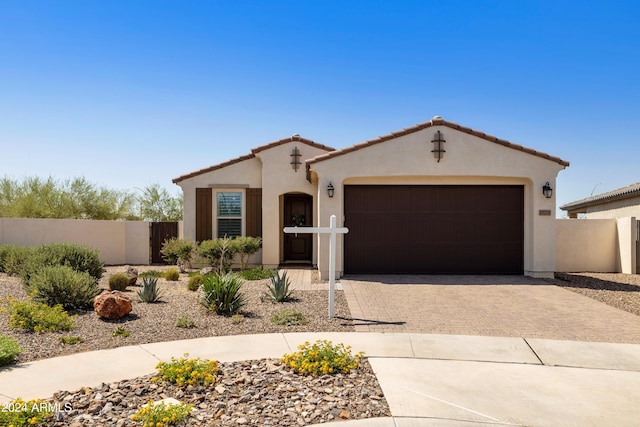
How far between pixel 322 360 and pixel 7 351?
382cm

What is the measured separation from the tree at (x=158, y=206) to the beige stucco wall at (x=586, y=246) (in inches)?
793

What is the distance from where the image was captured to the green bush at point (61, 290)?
26.3 ft

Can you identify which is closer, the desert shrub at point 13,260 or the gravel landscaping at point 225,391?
the gravel landscaping at point 225,391

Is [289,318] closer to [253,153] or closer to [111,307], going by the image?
[111,307]

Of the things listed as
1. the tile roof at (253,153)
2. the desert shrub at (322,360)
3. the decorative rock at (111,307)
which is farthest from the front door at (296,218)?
the desert shrub at (322,360)

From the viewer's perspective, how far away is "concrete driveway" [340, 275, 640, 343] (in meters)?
7.12

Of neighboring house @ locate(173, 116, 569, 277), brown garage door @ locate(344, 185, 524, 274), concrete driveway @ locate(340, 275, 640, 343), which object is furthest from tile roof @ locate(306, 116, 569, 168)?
concrete driveway @ locate(340, 275, 640, 343)

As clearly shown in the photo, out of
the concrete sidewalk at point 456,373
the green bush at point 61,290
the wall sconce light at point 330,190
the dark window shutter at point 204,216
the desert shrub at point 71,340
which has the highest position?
the wall sconce light at point 330,190

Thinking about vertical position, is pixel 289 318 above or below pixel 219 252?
below

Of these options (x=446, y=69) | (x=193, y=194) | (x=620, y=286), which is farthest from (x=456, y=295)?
(x=193, y=194)

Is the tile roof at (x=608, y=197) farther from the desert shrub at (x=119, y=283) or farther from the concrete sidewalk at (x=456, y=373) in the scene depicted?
the desert shrub at (x=119, y=283)

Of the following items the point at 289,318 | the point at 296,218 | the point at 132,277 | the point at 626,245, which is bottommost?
the point at 289,318

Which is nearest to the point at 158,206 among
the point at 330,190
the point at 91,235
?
the point at 91,235

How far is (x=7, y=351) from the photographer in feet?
17.5
